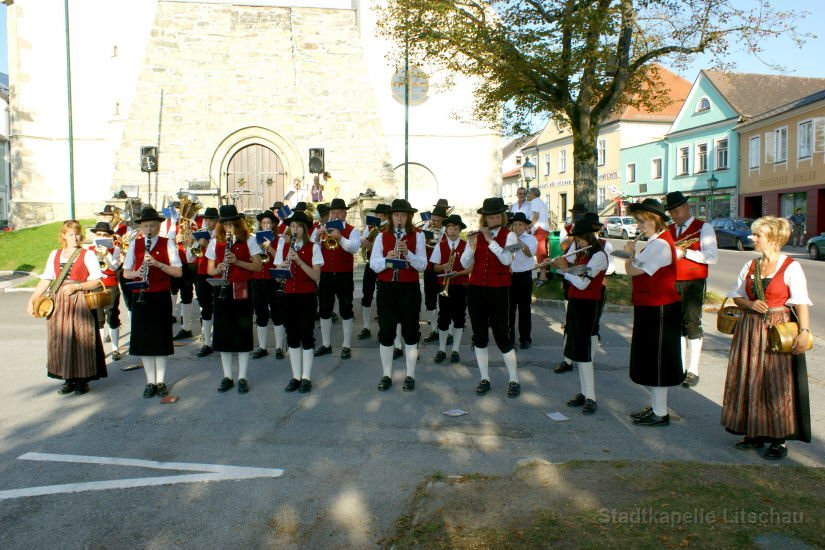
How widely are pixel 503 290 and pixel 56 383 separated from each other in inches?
203

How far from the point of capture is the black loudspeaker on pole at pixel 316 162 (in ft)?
74.0

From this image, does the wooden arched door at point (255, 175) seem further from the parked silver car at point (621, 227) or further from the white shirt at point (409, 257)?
the parked silver car at point (621, 227)

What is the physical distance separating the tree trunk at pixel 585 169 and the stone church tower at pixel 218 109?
9358 millimetres

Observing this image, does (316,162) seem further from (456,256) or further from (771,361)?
(771,361)

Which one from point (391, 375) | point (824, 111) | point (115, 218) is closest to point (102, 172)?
point (115, 218)

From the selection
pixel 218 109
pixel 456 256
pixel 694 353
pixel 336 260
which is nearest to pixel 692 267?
pixel 694 353

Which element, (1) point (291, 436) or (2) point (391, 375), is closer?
(1) point (291, 436)

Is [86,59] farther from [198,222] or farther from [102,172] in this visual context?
[198,222]

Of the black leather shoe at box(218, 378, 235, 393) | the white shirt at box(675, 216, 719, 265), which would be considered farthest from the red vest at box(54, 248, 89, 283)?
the white shirt at box(675, 216, 719, 265)

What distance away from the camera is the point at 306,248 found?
23.9ft

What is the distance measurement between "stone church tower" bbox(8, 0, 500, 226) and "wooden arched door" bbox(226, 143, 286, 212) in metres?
0.05

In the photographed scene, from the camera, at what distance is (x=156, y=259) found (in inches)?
270

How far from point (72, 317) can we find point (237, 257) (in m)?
1.81

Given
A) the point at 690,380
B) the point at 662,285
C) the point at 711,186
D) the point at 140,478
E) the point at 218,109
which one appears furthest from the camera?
the point at 711,186
